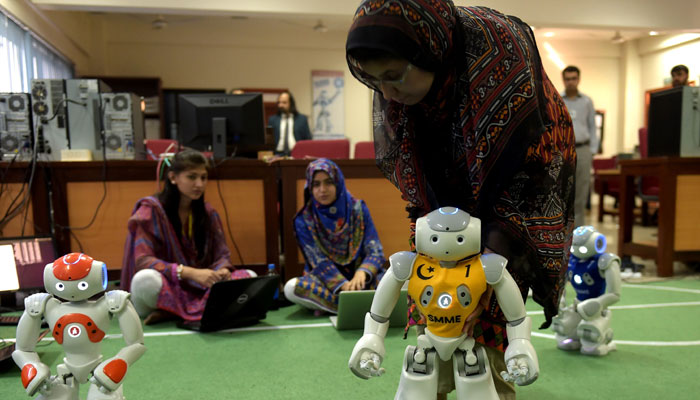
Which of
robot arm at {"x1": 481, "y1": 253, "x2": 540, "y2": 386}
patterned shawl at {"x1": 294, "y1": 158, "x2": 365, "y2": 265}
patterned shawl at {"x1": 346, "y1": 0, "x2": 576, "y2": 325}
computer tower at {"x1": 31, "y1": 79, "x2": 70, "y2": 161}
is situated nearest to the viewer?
patterned shawl at {"x1": 346, "y1": 0, "x2": 576, "y2": 325}

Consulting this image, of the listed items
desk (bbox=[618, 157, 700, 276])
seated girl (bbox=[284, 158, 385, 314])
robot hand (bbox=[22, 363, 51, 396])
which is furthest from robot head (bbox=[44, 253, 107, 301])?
desk (bbox=[618, 157, 700, 276])

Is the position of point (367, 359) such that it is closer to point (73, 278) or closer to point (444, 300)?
point (444, 300)

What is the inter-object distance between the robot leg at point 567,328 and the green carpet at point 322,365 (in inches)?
1.8

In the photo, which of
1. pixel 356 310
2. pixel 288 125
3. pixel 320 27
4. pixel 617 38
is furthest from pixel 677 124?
pixel 617 38

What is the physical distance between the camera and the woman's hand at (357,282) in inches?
105

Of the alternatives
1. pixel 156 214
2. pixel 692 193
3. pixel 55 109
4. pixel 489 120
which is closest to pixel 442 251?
pixel 489 120

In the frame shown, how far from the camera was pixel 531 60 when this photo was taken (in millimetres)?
1056

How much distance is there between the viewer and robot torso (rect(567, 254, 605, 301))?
216 centimetres

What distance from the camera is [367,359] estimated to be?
1.11 m

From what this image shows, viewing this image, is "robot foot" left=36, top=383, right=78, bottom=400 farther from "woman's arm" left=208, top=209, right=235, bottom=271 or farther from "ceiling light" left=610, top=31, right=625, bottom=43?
"ceiling light" left=610, top=31, right=625, bottom=43

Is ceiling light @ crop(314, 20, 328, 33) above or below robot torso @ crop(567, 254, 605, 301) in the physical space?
above

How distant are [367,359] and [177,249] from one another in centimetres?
196

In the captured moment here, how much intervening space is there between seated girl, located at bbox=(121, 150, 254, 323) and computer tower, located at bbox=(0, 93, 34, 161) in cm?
97

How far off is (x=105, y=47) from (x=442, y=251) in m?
8.63
